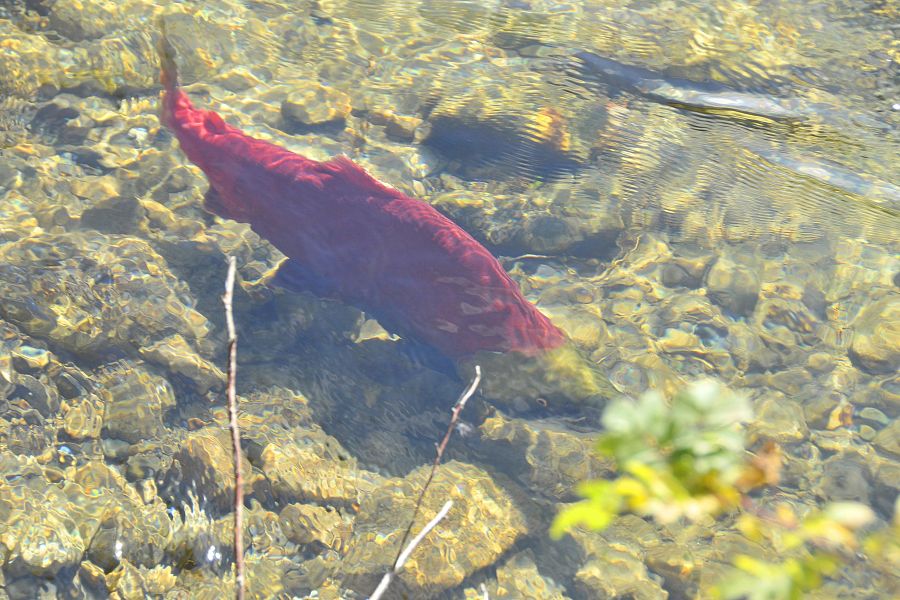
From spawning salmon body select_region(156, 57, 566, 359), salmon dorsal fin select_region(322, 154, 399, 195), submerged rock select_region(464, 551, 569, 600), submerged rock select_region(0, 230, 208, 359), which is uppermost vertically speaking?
salmon dorsal fin select_region(322, 154, 399, 195)

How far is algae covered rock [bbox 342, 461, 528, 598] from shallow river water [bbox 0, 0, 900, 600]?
2 centimetres

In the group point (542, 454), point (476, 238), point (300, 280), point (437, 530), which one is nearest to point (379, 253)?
point (300, 280)

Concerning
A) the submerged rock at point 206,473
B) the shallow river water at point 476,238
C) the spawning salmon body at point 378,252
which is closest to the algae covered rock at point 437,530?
the shallow river water at point 476,238

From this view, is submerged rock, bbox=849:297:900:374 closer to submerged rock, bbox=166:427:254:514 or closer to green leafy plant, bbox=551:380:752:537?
submerged rock, bbox=166:427:254:514

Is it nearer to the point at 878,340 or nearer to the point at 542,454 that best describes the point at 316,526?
the point at 542,454

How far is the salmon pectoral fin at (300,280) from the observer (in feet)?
15.9

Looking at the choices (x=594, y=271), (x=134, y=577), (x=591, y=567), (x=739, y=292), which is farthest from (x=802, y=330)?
(x=134, y=577)

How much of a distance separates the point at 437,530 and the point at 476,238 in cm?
240

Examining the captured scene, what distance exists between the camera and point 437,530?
3.89 meters

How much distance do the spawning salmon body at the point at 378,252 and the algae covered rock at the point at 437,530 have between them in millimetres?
796

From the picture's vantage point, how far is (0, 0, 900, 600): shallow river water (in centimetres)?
383

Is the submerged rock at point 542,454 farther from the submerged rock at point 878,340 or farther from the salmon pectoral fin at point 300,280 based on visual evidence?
the submerged rock at point 878,340

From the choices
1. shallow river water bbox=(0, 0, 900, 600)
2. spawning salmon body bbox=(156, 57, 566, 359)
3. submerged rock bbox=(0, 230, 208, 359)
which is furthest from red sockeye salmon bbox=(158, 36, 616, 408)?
submerged rock bbox=(0, 230, 208, 359)

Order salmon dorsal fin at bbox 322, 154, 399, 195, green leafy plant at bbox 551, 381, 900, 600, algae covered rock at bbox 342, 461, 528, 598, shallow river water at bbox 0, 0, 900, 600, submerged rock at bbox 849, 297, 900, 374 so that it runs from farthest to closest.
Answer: submerged rock at bbox 849, 297, 900, 374, salmon dorsal fin at bbox 322, 154, 399, 195, shallow river water at bbox 0, 0, 900, 600, algae covered rock at bbox 342, 461, 528, 598, green leafy plant at bbox 551, 381, 900, 600
